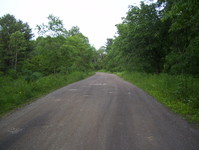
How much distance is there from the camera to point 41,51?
12.5m

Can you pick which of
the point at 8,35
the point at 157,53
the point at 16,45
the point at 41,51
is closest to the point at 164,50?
the point at 157,53

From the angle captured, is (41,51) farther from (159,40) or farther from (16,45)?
(16,45)

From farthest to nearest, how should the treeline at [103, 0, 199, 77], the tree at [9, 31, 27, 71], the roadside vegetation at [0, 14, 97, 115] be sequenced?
the tree at [9, 31, 27, 71] < the treeline at [103, 0, 199, 77] < the roadside vegetation at [0, 14, 97, 115]

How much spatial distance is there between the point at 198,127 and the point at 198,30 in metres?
9.59

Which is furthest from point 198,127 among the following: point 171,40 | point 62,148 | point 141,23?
point 171,40

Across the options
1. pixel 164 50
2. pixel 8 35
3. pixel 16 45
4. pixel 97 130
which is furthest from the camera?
pixel 8 35

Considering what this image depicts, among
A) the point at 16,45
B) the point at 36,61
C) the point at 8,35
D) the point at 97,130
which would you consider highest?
the point at 8,35

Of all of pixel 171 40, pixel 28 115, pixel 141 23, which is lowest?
pixel 28 115

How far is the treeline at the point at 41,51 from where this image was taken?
1265cm

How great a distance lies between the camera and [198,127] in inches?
144

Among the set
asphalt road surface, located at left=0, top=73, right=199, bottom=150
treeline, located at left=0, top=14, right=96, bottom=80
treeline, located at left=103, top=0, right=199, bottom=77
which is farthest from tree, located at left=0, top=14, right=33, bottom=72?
asphalt road surface, located at left=0, top=73, right=199, bottom=150

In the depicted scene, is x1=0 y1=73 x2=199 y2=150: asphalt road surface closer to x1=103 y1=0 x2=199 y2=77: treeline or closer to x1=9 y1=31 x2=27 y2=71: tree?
x1=103 y1=0 x2=199 y2=77: treeline

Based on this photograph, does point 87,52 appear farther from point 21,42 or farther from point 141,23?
point 141,23

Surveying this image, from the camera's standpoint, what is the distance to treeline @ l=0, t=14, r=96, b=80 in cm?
1265
